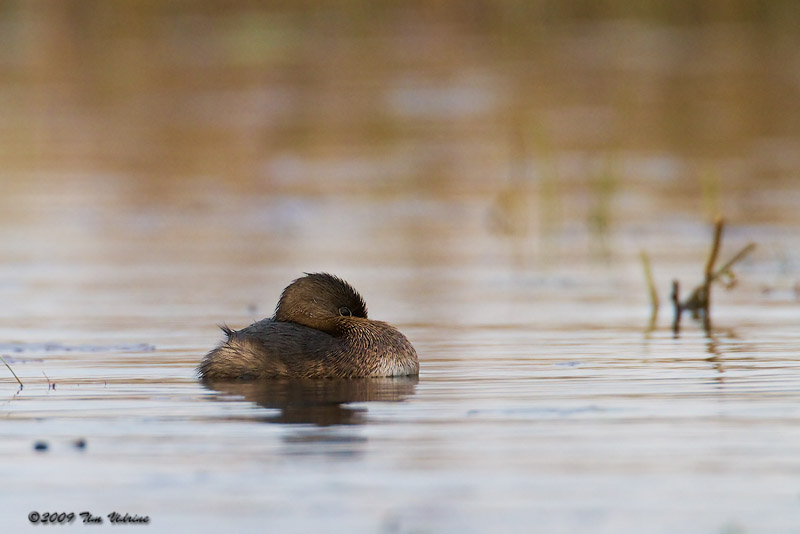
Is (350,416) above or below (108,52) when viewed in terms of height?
below

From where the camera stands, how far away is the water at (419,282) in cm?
674

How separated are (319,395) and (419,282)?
4.84 meters

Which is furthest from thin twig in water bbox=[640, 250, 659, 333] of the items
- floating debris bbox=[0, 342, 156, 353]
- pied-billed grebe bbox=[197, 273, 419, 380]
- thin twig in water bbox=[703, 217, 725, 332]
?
floating debris bbox=[0, 342, 156, 353]

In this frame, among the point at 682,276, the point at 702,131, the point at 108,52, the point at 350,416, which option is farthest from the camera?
the point at 108,52

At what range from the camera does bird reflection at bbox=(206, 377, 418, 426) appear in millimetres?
8320

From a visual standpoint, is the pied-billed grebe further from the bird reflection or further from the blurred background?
the blurred background

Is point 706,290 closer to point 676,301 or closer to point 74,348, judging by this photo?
point 676,301

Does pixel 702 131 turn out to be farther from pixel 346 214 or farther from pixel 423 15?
pixel 423 15

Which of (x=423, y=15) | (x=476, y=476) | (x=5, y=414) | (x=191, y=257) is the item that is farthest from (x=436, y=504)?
(x=423, y=15)

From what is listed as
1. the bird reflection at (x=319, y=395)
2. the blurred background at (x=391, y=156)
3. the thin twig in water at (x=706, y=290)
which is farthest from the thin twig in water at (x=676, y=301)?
the bird reflection at (x=319, y=395)

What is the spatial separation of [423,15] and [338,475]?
44.5 metres

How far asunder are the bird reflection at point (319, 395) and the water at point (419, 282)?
0.04 meters

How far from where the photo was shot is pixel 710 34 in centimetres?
4191

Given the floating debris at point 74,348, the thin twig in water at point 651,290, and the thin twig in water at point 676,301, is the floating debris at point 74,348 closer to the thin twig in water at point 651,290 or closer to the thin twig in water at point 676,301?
the thin twig in water at point 651,290
